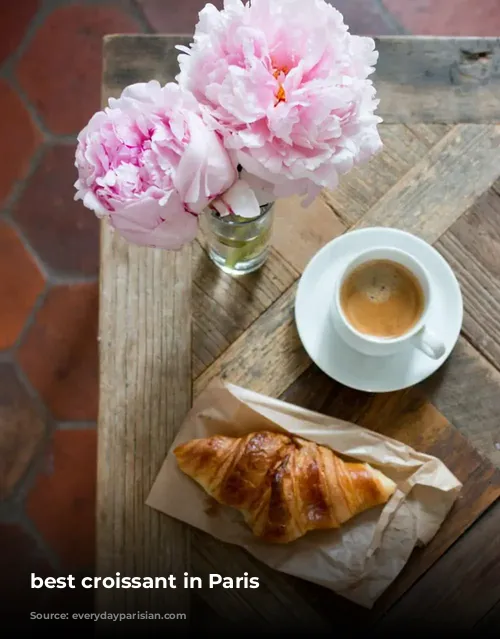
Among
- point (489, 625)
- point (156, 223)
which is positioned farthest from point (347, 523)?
point (156, 223)

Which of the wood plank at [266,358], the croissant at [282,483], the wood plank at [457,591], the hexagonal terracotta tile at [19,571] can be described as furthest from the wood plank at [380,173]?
the hexagonal terracotta tile at [19,571]

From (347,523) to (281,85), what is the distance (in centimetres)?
46

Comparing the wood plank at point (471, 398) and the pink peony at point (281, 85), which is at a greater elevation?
the pink peony at point (281, 85)

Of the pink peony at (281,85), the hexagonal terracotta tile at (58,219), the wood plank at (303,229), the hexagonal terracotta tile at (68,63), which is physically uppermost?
the pink peony at (281,85)

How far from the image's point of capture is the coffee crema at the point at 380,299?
71 centimetres

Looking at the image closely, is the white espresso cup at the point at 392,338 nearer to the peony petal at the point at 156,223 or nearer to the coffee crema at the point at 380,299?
the coffee crema at the point at 380,299

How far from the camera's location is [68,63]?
48.4 inches

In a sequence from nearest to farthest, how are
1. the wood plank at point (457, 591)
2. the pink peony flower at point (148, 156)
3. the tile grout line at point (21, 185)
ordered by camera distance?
the pink peony flower at point (148, 156), the wood plank at point (457, 591), the tile grout line at point (21, 185)

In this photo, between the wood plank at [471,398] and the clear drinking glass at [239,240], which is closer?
the clear drinking glass at [239,240]

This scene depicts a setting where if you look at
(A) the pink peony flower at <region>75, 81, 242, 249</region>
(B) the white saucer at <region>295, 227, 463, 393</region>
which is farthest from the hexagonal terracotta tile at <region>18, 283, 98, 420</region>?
(A) the pink peony flower at <region>75, 81, 242, 249</region>

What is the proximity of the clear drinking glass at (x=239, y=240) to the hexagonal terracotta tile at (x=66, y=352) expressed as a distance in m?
0.46

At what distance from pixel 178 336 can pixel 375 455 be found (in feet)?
0.79

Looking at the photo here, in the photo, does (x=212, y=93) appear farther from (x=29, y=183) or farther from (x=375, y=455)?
(x=29, y=183)

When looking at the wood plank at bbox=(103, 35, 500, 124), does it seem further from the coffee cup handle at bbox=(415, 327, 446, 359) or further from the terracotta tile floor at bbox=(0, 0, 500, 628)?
the terracotta tile floor at bbox=(0, 0, 500, 628)
